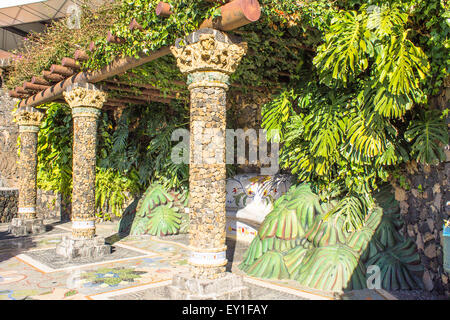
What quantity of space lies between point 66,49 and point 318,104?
4963 millimetres

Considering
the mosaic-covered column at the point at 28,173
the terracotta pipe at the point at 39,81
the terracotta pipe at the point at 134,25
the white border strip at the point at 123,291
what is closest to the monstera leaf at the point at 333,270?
the white border strip at the point at 123,291

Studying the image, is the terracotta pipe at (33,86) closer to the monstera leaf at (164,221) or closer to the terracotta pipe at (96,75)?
the terracotta pipe at (96,75)

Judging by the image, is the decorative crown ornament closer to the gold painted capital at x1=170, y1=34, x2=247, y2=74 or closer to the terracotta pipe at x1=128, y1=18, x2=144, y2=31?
the gold painted capital at x1=170, y1=34, x2=247, y2=74

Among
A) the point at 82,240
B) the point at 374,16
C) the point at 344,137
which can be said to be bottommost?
the point at 82,240

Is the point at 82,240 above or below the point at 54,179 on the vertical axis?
below

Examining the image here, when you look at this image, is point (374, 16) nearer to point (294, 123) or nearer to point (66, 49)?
point (294, 123)

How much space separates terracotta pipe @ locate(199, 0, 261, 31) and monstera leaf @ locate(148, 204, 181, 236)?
5935 millimetres

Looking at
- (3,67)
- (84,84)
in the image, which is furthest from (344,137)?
(3,67)

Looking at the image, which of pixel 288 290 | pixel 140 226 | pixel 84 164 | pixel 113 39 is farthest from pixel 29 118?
pixel 288 290

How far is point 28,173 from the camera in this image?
10781 millimetres

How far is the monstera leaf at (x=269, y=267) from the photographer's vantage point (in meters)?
5.66

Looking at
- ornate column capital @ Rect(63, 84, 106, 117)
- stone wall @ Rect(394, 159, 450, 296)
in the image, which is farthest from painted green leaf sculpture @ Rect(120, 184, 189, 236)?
stone wall @ Rect(394, 159, 450, 296)

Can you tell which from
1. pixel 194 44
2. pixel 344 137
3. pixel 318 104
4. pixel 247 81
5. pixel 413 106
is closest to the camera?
pixel 194 44

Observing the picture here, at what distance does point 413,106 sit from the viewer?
17.4 ft
